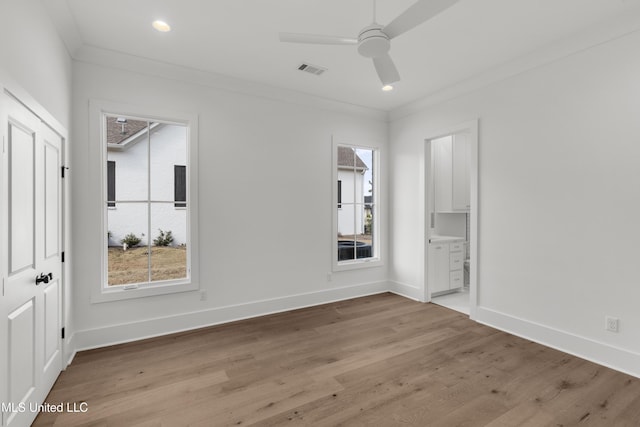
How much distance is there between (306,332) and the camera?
3322 millimetres

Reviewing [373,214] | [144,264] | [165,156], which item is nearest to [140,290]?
[144,264]

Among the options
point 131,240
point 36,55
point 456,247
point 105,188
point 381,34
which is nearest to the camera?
point 381,34

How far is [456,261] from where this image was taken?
4.76 metres

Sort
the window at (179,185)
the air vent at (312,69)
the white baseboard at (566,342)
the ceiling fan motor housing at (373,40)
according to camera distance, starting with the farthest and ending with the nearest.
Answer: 1. the window at (179,185)
2. the air vent at (312,69)
3. the white baseboard at (566,342)
4. the ceiling fan motor housing at (373,40)

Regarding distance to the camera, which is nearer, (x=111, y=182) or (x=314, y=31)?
(x=314, y=31)

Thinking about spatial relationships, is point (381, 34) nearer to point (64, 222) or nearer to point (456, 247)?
point (64, 222)

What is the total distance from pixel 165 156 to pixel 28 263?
1.79 metres

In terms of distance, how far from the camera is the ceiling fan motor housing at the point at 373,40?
→ 1.83 meters

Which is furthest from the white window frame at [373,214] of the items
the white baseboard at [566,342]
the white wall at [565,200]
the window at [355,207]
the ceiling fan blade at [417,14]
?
the ceiling fan blade at [417,14]

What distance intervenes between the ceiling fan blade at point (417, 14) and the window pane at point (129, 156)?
2722 mm

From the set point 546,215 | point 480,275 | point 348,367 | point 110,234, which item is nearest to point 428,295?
point 480,275

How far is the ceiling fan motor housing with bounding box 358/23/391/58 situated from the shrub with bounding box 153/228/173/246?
9.06 ft

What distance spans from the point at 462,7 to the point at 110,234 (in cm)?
380

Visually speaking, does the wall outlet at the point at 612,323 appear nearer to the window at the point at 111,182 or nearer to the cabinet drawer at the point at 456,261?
the cabinet drawer at the point at 456,261
